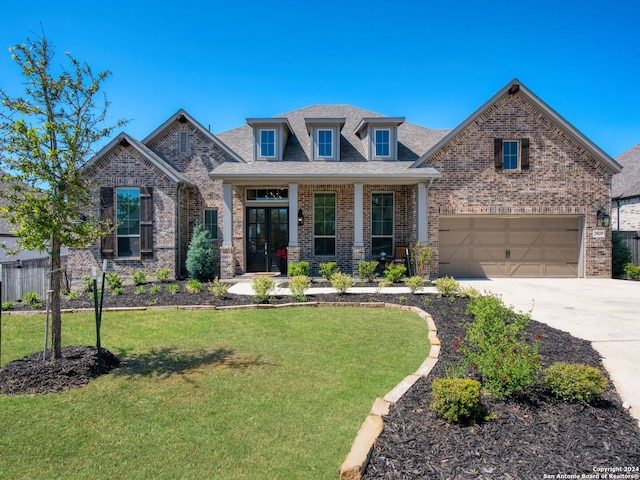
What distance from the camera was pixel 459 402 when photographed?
3010mm

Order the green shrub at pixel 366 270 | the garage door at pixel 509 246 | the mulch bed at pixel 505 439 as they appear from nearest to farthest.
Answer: the mulch bed at pixel 505 439 → the green shrub at pixel 366 270 → the garage door at pixel 509 246

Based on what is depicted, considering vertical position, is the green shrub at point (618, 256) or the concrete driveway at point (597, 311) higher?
the green shrub at point (618, 256)

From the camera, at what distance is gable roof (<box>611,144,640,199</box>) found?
1742cm

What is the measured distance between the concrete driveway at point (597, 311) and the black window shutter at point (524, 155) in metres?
4.05

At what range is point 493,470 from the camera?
2463mm

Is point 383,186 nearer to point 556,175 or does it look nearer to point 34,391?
point 556,175

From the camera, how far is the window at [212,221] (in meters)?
13.9

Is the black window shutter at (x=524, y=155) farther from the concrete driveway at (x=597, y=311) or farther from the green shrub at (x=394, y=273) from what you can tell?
the green shrub at (x=394, y=273)

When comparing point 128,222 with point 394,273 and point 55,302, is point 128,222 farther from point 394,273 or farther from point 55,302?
point 394,273

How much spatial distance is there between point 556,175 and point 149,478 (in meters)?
14.6

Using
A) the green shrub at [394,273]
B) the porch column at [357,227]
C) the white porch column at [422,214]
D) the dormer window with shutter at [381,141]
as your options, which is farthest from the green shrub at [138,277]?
the white porch column at [422,214]

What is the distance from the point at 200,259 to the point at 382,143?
794 centimetres

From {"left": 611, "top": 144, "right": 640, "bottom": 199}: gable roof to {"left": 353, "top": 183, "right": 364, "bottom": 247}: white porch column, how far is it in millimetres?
14245

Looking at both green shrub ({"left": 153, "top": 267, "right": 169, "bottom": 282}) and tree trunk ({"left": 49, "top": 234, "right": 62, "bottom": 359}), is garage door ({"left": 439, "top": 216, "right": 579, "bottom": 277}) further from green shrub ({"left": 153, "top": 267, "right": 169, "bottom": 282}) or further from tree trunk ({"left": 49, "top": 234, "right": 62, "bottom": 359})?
tree trunk ({"left": 49, "top": 234, "right": 62, "bottom": 359})
